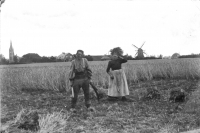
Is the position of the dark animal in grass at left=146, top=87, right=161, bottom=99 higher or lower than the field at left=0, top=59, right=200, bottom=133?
higher

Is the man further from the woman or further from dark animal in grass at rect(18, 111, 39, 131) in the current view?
dark animal in grass at rect(18, 111, 39, 131)

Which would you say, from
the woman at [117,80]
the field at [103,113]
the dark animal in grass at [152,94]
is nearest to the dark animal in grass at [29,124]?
the field at [103,113]

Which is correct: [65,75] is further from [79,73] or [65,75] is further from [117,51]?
[79,73]

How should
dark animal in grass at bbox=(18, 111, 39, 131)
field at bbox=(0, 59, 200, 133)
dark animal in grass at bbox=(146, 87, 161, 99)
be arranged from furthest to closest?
1. dark animal in grass at bbox=(146, 87, 161, 99)
2. field at bbox=(0, 59, 200, 133)
3. dark animal in grass at bbox=(18, 111, 39, 131)

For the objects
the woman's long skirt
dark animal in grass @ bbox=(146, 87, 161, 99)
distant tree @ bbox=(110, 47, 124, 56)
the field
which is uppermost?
distant tree @ bbox=(110, 47, 124, 56)

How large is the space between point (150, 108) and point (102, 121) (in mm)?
2111

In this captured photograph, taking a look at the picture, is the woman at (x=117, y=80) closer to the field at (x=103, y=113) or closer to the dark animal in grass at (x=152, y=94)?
the field at (x=103, y=113)

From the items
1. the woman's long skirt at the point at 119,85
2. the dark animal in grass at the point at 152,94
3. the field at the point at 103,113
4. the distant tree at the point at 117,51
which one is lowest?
the field at the point at 103,113

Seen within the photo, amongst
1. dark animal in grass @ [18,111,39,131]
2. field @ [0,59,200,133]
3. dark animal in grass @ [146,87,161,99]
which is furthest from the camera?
dark animal in grass @ [146,87,161,99]

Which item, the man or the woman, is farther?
the woman

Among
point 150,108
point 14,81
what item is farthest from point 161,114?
point 14,81

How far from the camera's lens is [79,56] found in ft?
21.6

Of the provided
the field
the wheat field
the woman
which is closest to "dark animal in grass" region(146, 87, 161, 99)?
the field

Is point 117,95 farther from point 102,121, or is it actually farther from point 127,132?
point 127,132
